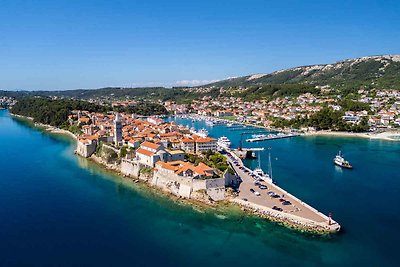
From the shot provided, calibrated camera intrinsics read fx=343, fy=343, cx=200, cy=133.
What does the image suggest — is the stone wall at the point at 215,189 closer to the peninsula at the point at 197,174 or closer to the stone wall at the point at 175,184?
the peninsula at the point at 197,174

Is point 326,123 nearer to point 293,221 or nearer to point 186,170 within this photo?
point 186,170

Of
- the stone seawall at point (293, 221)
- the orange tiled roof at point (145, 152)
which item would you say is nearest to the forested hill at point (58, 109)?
the orange tiled roof at point (145, 152)

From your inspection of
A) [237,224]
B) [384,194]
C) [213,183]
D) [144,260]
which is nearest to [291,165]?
[384,194]

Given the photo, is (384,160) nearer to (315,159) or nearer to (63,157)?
(315,159)

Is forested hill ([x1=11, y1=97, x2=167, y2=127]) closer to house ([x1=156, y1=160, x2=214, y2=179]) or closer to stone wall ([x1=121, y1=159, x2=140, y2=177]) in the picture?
stone wall ([x1=121, y1=159, x2=140, y2=177])

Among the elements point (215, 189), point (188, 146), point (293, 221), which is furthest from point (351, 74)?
point (293, 221)

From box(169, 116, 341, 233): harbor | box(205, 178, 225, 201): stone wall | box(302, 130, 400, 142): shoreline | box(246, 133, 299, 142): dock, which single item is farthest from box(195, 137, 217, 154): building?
box(302, 130, 400, 142): shoreline
